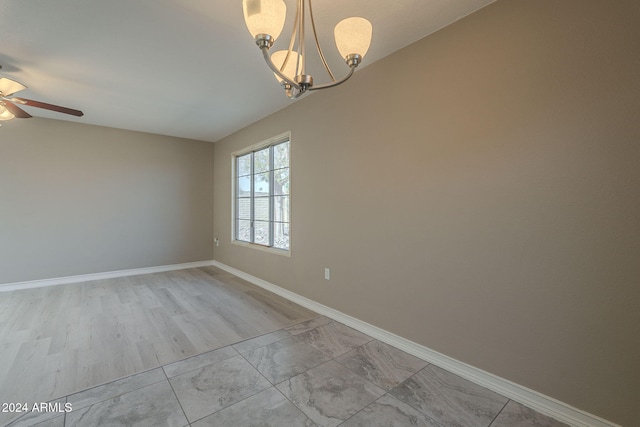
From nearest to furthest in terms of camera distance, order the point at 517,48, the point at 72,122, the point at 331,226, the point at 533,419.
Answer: the point at 533,419
the point at 517,48
the point at 331,226
the point at 72,122

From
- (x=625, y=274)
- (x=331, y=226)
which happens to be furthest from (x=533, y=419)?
(x=331, y=226)

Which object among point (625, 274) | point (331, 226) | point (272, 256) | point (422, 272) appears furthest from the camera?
point (272, 256)

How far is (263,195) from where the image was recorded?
4293mm

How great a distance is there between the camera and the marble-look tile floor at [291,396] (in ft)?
4.97

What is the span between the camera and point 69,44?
86.4 inches

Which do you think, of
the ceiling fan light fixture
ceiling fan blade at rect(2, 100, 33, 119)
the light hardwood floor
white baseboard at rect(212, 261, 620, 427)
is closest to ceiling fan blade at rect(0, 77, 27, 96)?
ceiling fan blade at rect(2, 100, 33, 119)

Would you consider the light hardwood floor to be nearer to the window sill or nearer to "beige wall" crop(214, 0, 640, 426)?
the window sill

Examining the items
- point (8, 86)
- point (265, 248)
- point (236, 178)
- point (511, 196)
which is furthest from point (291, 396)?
point (236, 178)

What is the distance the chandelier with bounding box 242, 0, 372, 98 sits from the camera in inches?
43.3

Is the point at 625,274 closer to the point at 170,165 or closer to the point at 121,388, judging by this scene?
the point at 121,388

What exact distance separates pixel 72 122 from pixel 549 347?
6.26 m

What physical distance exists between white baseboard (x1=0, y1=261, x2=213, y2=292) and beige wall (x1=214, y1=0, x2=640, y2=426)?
378 cm

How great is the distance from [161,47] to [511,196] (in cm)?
289

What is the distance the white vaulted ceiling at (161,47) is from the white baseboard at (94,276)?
261 centimetres
